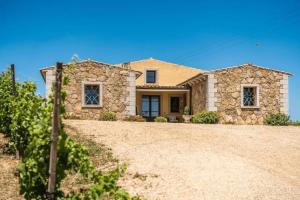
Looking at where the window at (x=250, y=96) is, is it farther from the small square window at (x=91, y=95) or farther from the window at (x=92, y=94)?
the small square window at (x=91, y=95)

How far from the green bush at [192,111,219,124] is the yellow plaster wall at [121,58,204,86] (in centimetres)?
1277

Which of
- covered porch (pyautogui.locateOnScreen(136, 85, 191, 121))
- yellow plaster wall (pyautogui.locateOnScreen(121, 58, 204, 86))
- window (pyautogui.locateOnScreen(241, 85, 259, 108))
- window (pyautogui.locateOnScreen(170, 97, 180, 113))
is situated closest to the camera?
window (pyautogui.locateOnScreen(241, 85, 259, 108))

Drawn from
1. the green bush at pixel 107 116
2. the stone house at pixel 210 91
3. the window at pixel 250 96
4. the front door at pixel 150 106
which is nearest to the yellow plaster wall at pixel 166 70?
the front door at pixel 150 106

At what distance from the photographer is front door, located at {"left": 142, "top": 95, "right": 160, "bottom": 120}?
102ft

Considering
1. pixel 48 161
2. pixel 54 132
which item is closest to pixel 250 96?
pixel 48 161

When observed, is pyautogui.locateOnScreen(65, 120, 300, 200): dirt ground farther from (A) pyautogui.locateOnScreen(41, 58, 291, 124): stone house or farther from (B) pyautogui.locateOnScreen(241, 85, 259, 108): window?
(B) pyautogui.locateOnScreen(241, 85, 259, 108): window

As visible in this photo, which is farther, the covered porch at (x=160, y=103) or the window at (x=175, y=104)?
the window at (x=175, y=104)

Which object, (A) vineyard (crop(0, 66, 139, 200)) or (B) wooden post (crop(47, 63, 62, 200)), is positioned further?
(A) vineyard (crop(0, 66, 139, 200))

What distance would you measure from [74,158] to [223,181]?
5747 mm

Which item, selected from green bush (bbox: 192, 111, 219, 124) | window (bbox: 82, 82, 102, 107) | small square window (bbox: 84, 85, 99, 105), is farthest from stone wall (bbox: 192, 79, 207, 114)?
small square window (bbox: 84, 85, 99, 105)

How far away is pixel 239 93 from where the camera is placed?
2361cm

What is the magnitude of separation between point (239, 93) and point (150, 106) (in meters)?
9.30

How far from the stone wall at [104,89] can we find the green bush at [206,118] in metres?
3.77

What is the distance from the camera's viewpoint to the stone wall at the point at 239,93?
76.8 ft
